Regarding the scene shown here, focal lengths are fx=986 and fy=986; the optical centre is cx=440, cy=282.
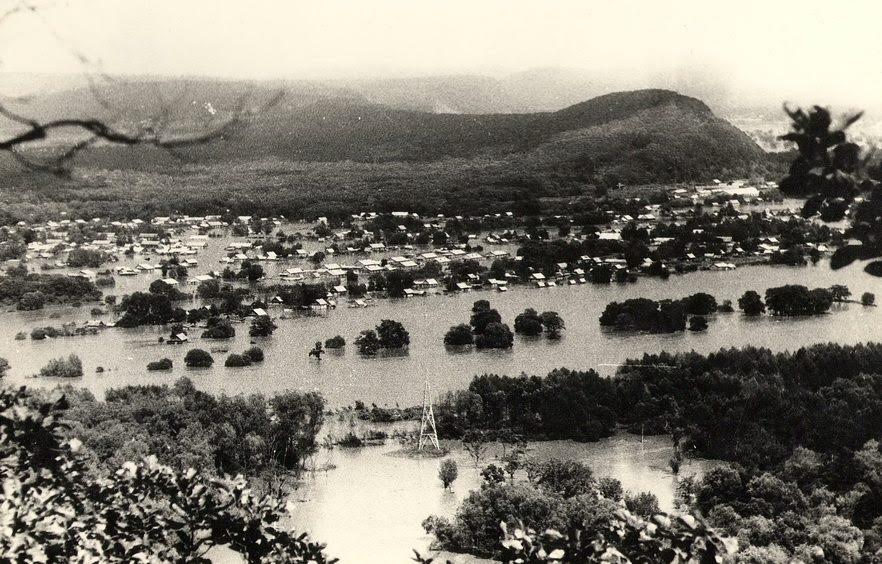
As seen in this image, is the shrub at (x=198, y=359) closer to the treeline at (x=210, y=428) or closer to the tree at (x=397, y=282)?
the treeline at (x=210, y=428)

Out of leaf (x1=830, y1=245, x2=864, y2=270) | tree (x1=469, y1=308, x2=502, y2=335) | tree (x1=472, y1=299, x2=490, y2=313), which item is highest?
leaf (x1=830, y1=245, x2=864, y2=270)

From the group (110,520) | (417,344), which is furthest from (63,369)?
(110,520)

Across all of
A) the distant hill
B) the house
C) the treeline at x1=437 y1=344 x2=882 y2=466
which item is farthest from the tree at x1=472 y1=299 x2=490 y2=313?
the distant hill

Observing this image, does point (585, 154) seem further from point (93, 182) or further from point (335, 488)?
point (335, 488)

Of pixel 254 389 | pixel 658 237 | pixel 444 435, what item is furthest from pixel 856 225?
pixel 658 237

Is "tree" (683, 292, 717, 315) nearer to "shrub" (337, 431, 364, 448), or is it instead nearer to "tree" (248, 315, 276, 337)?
"tree" (248, 315, 276, 337)

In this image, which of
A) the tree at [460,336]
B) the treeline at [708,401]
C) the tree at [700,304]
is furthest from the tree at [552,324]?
the treeline at [708,401]
